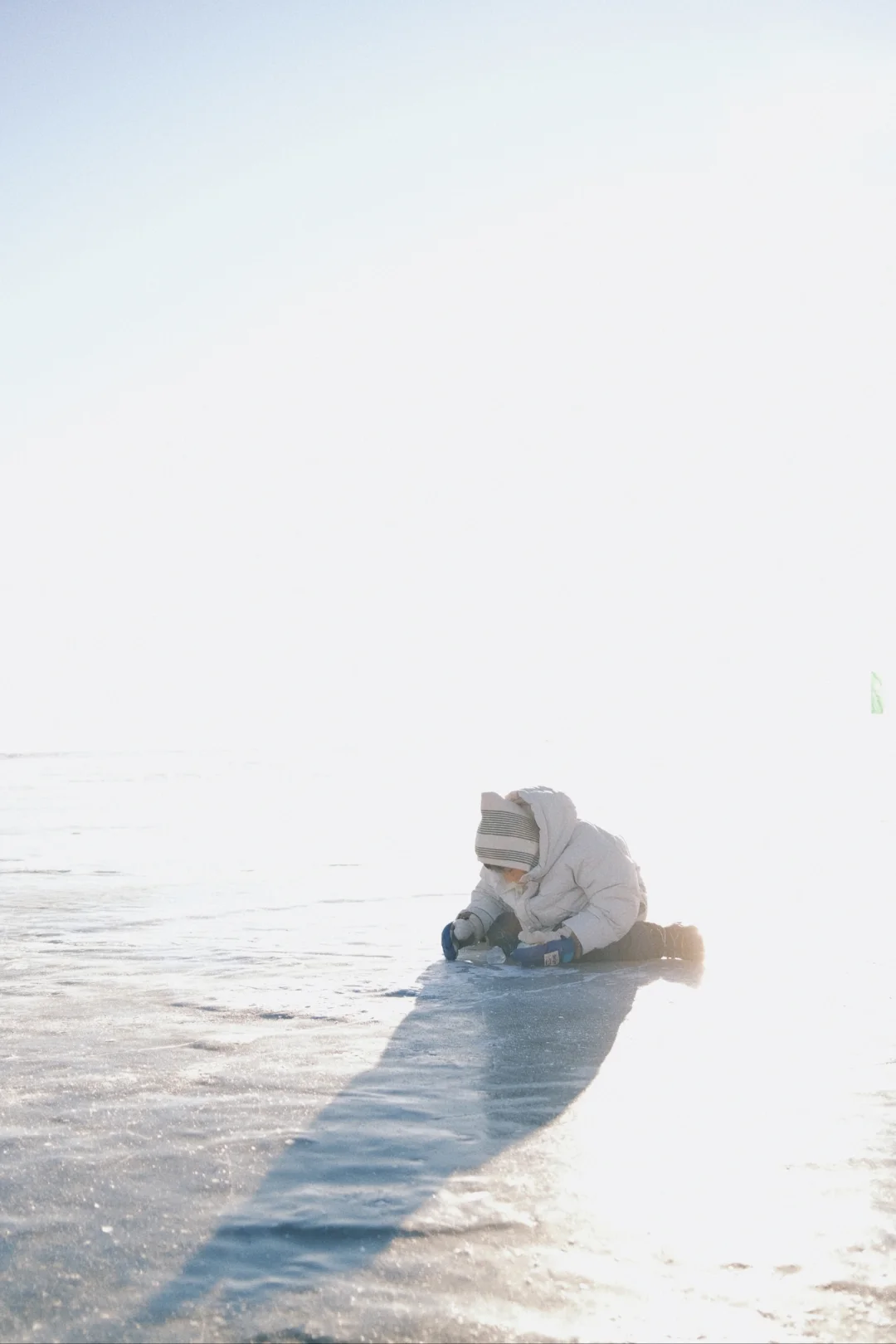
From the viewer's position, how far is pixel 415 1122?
160 inches

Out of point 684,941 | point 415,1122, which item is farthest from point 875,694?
point 415,1122

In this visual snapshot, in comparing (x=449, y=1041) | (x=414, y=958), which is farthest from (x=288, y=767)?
(x=449, y=1041)

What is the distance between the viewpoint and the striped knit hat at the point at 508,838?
22.4ft

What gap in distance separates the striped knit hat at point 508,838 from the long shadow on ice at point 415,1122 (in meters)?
0.63

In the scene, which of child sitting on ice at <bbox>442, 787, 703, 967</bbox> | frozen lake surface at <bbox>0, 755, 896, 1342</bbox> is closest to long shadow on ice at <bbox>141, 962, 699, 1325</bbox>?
frozen lake surface at <bbox>0, 755, 896, 1342</bbox>

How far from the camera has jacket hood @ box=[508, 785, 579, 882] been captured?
688cm

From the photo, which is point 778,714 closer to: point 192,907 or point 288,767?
point 288,767

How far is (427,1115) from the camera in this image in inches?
162

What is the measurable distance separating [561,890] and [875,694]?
52.0m

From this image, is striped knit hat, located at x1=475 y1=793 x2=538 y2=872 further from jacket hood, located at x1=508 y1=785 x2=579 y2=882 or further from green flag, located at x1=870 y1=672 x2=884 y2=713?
green flag, located at x1=870 y1=672 x2=884 y2=713

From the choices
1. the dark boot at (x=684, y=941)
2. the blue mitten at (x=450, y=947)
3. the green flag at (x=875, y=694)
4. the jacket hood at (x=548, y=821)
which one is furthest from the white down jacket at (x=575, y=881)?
the green flag at (x=875, y=694)

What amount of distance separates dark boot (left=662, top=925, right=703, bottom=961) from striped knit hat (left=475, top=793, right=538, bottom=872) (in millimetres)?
939

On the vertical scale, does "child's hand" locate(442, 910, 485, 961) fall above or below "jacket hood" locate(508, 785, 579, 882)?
below

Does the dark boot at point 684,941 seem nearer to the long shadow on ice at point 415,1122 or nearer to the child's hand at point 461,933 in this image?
the long shadow on ice at point 415,1122
